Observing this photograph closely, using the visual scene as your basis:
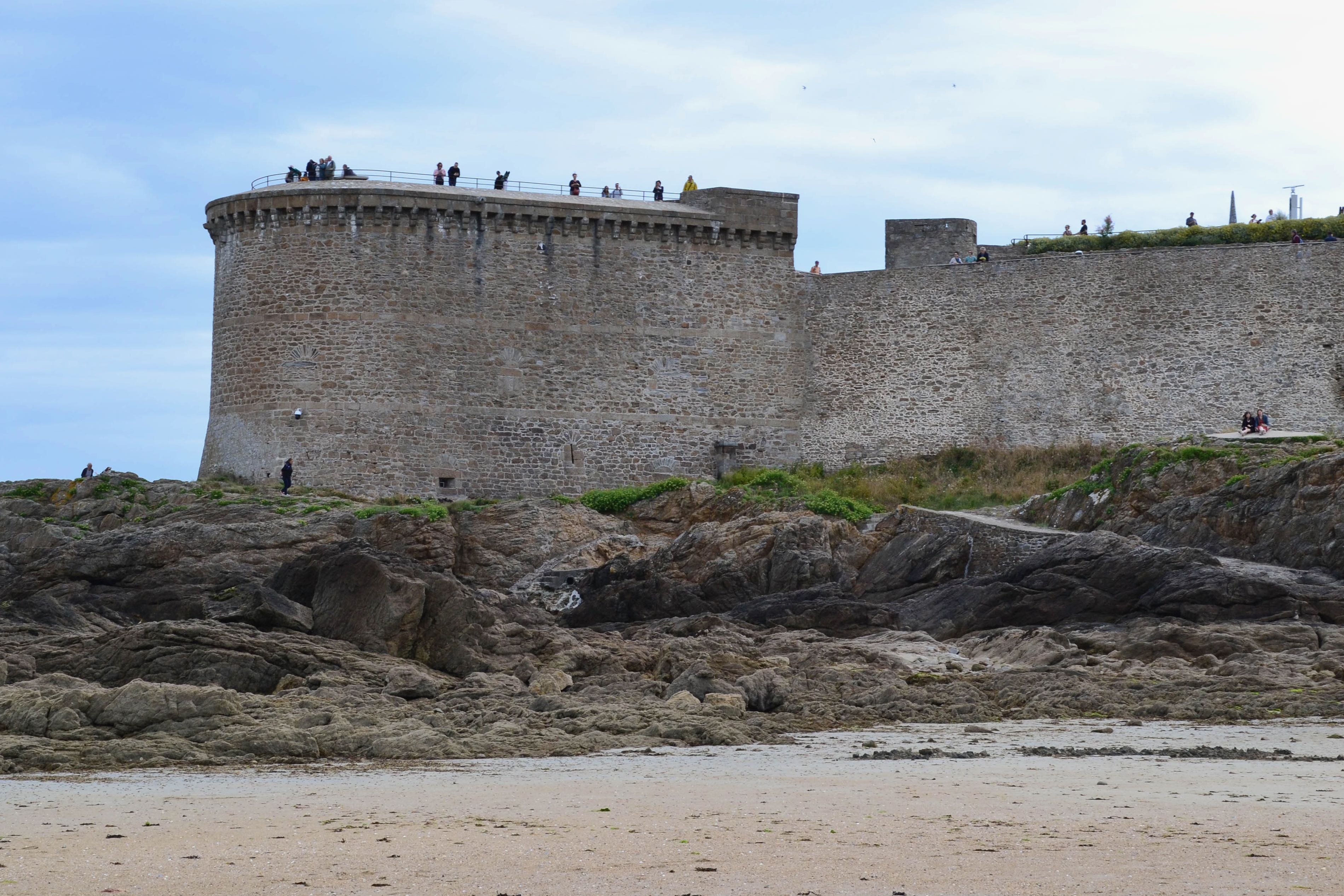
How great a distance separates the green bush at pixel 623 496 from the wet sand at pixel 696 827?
16.6 metres

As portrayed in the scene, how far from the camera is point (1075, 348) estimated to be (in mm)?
30844

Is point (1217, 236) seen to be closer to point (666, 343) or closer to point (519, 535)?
point (666, 343)

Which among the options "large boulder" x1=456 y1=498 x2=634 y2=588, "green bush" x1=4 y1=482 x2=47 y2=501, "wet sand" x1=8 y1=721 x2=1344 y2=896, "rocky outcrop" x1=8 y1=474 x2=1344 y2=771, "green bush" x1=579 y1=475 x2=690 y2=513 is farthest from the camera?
"green bush" x1=579 y1=475 x2=690 y2=513

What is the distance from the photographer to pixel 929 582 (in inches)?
958

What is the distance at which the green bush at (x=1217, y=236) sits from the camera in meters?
31.6

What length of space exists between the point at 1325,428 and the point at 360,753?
21.8 m

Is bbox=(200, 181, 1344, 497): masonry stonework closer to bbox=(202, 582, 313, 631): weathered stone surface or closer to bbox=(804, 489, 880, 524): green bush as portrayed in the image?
bbox=(804, 489, 880, 524): green bush

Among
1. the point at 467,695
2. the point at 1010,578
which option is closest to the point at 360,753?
the point at 467,695

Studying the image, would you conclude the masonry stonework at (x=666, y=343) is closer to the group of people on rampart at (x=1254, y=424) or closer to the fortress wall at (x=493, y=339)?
the fortress wall at (x=493, y=339)

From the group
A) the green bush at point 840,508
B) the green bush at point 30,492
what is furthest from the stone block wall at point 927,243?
the green bush at point 30,492

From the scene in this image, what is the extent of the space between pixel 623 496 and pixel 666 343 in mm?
3582

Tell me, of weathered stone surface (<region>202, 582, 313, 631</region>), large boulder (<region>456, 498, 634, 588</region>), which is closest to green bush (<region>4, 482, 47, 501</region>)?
large boulder (<region>456, 498, 634, 588</region>)

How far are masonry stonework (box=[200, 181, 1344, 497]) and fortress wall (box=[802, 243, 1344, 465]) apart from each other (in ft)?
0.14

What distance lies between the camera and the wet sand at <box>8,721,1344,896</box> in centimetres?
756
